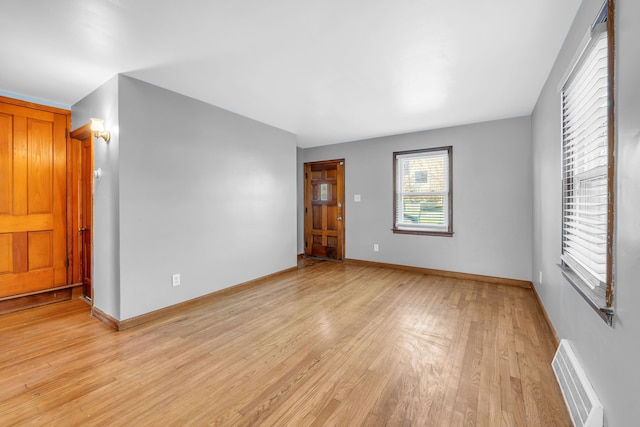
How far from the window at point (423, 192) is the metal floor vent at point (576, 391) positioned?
2.73 metres

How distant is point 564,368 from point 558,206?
125 cm

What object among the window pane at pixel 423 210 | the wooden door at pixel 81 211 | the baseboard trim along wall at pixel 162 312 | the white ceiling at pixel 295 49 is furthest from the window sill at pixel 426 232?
the wooden door at pixel 81 211

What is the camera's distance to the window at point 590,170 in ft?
4.21

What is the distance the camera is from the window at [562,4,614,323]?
1283 millimetres

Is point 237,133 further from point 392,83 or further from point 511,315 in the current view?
point 511,315

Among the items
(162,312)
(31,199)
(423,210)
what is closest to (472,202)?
(423,210)

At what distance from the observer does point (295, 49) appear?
2.25m

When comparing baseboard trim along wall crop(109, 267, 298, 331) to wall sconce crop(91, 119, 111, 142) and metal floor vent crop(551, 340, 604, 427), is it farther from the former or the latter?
metal floor vent crop(551, 340, 604, 427)

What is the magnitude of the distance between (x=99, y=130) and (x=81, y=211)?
136 centimetres

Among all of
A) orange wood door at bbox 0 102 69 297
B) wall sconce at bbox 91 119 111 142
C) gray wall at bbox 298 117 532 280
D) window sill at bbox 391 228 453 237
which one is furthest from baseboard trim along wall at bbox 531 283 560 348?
orange wood door at bbox 0 102 69 297

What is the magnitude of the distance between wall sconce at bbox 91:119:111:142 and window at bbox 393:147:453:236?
4.16 metres

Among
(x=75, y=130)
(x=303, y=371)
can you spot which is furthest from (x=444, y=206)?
(x=75, y=130)

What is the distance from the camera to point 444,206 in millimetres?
4582

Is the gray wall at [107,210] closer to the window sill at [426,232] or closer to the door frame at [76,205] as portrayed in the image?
the door frame at [76,205]
